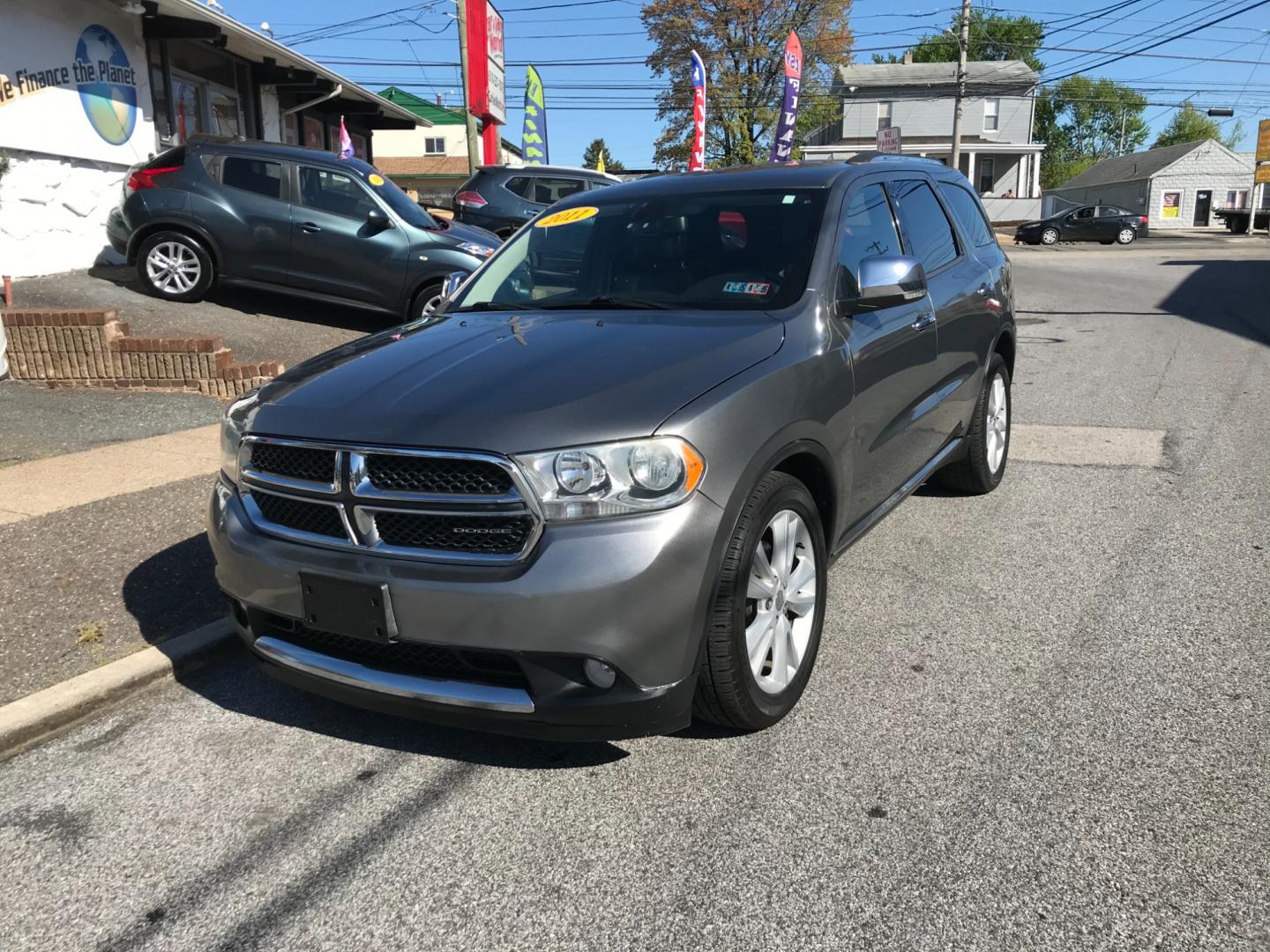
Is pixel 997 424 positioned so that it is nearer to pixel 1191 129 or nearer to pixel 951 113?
pixel 951 113

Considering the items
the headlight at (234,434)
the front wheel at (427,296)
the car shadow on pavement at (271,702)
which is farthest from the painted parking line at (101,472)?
the front wheel at (427,296)

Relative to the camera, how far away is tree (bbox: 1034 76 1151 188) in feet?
314

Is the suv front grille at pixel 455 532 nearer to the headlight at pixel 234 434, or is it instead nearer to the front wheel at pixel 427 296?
the headlight at pixel 234 434

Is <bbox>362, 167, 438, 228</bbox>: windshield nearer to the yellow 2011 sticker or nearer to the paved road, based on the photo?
the yellow 2011 sticker

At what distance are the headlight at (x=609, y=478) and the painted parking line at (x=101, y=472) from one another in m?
3.96

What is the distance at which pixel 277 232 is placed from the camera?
34.6ft

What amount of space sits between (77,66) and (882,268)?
11.8 m

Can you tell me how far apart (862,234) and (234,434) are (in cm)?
255

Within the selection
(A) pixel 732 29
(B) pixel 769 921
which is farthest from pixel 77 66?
(A) pixel 732 29

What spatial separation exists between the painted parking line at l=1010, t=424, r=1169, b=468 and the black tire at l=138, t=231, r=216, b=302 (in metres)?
8.07

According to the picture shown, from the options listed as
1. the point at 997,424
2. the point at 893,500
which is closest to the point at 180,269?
the point at 997,424

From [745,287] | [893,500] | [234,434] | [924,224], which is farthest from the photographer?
[924,224]

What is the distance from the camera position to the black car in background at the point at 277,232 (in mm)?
10453

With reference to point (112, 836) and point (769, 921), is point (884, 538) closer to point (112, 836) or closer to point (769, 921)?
point (769, 921)
